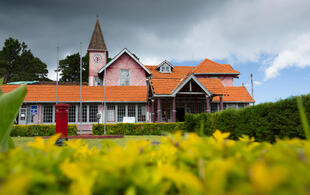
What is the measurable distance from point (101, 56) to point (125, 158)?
29.9m

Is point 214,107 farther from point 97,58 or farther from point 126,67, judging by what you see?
point 97,58

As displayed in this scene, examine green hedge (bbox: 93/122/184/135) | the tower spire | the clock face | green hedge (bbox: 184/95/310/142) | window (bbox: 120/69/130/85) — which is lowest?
green hedge (bbox: 93/122/184/135)

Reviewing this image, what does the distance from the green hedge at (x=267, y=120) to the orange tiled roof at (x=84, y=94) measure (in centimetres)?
1089

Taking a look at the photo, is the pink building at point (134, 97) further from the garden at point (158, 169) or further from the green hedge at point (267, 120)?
the garden at point (158, 169)

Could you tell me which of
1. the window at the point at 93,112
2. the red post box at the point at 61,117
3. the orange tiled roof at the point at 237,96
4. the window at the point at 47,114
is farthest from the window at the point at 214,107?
the red post box at the point at 61,117

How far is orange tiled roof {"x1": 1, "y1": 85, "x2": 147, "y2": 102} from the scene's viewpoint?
64.2 ft

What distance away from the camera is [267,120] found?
26.6 ft

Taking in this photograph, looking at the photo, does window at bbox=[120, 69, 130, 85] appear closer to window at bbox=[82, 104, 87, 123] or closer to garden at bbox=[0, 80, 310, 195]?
window at bbox=[82, 104, 87, 123]

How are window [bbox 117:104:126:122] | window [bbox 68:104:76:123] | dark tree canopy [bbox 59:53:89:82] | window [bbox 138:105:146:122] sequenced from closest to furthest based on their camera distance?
window [bbox 68:104:76:123] → window [bbox 117:104:126:122] → window [bbox 138:105:146:122] → dark tree canopy [bbox 59:53:89:82]

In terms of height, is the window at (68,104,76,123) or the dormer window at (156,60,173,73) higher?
the dormer window at (156,60,173,73)

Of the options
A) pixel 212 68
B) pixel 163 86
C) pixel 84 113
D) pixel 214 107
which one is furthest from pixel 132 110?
pixel 212 68

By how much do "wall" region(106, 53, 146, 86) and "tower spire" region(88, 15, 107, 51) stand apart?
515 centimetres

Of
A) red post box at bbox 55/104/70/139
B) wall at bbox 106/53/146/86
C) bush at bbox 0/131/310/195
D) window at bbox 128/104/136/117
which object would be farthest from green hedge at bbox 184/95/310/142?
wall at bbox 106/53/146/86

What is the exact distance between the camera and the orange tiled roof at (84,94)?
64.2 feet
